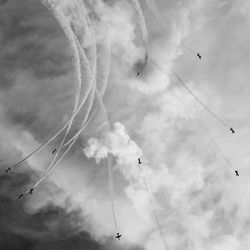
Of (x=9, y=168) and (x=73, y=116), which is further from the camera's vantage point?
(x=9, y=168)

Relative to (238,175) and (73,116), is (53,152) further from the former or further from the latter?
(238,175)

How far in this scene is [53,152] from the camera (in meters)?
72.0

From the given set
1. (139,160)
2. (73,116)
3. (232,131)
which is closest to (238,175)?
(232,131)

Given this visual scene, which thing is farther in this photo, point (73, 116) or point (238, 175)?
point (238, 175)

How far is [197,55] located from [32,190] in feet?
121

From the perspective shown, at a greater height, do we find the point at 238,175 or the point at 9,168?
the point at 9,168

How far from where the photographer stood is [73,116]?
6856 cm

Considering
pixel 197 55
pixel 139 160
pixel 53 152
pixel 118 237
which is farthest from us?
pixel 118 237

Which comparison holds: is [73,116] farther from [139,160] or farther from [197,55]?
[197,55]

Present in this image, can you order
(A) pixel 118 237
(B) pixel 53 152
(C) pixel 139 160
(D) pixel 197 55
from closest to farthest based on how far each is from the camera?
(D) pixel 197 55 → (B) pixel 53 152 → (C) pixel 139 160 → (A) pixel 118 237

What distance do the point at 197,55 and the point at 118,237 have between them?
40.4m

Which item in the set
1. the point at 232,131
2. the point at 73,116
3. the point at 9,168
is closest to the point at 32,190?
the point at 9,168

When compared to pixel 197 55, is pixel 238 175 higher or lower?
lower

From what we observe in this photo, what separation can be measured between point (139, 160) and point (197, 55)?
74.7ft
